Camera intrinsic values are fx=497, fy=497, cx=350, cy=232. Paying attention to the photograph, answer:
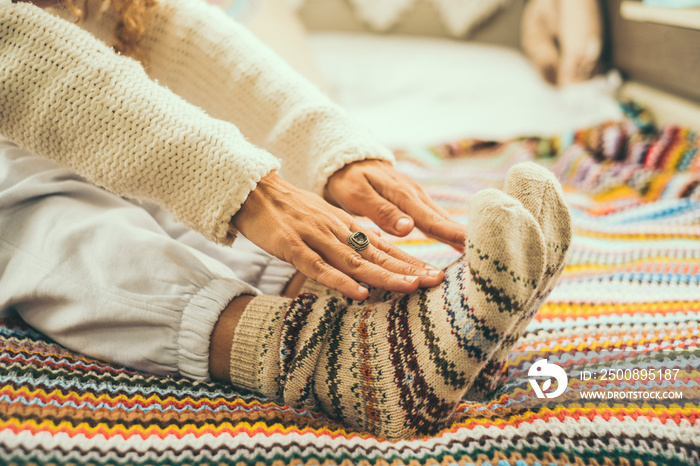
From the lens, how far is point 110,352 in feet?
1.76

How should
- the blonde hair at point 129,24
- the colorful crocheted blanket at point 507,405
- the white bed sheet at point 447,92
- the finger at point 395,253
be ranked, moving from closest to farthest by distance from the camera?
the colorful crocheted blanket at point 507,405 < the finger at point 395,253 < the blonde hair at point 129,24 < the white bed sheet at point 447,92

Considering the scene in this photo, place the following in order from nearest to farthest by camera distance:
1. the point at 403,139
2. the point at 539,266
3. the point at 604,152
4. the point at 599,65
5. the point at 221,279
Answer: the point at 539,266 < the point at 221,279 < the point at 604,152 < the point at 403,139 < the point at 599,65

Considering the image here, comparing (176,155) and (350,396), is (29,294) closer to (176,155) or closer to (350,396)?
(176,155)

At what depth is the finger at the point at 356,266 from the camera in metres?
0.51

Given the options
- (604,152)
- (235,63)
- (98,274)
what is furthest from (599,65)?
(98,274)

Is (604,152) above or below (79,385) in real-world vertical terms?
above

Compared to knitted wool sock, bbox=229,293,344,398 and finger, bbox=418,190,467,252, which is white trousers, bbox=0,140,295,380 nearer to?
knitted wool sock, bbox=229,293,344,398

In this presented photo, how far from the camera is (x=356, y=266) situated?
52cm

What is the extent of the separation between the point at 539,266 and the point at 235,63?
0.52m

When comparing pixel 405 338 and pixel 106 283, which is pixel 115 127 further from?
pixel 405 338

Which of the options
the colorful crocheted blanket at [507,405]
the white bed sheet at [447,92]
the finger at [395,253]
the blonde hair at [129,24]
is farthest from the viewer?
the white bed sheet at [447,92]

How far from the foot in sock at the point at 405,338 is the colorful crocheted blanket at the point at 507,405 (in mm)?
26

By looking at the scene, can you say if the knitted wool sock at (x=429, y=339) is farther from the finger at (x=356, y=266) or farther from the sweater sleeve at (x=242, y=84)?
the sweater sleeve at (x=242, y=84)

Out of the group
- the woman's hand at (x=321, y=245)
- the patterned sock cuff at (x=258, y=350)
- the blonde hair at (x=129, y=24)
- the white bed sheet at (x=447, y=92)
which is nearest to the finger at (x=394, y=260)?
the woman's hand at (x=321, y=245)
